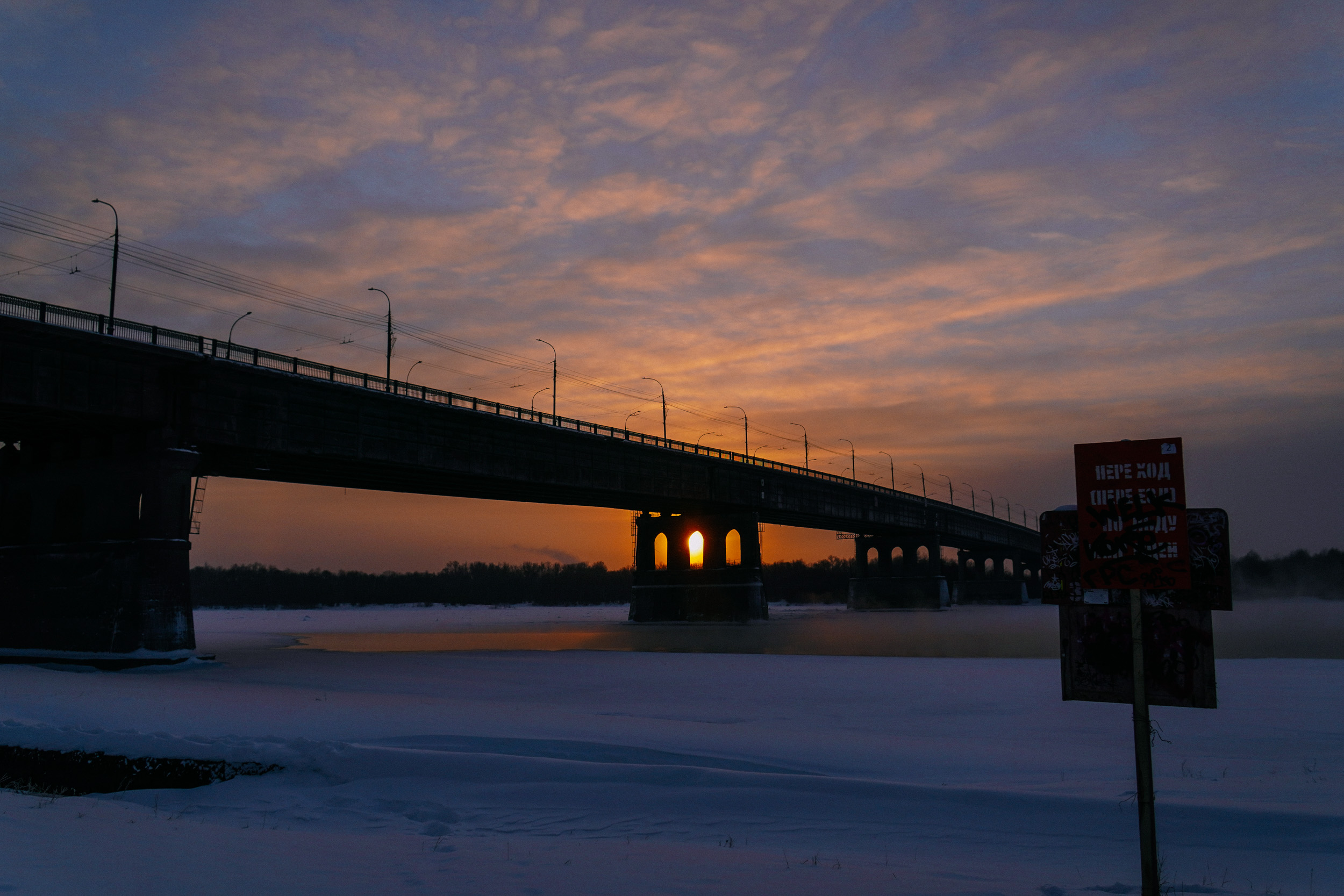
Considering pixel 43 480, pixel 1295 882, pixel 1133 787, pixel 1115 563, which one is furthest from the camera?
pixel 43 480

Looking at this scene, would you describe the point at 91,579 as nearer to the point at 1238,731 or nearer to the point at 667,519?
the point at 1238,731

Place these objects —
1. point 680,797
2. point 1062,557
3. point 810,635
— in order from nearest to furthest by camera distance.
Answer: point 1062,557, point 680,797, point 810,635

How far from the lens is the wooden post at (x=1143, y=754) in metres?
7.46

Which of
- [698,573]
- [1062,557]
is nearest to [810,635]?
[698,573]

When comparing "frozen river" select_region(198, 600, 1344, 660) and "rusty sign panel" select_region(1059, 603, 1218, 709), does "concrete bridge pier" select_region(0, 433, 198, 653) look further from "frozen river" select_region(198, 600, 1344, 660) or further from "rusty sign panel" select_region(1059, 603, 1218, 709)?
"rusty sign panel" select_region(1059, 603, 1218, 709)

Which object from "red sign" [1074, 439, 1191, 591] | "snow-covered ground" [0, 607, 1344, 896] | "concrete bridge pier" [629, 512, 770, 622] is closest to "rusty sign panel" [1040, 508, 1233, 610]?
"red sign" [1074, 439, 1191, 591]

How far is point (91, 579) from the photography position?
1636 inches

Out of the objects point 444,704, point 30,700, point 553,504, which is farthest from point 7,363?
point 553,504

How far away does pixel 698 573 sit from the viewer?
99.1 metres

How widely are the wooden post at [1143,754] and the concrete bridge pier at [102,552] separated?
41790 millimetres

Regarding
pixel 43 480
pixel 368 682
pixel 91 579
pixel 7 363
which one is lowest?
pixel 368 682

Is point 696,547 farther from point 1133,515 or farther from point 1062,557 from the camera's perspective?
point 1133,515

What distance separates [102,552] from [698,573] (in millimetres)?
65055

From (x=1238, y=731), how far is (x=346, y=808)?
684 inches
